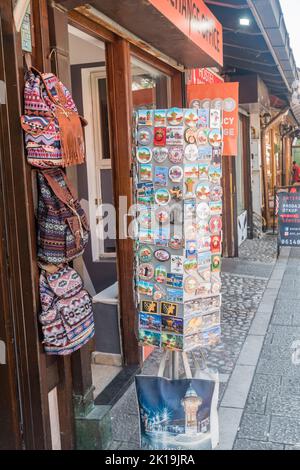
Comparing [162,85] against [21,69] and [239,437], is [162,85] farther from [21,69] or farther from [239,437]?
[239,437]

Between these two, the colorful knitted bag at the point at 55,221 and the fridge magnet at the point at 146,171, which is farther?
the fridge magnet at the point at 146,171

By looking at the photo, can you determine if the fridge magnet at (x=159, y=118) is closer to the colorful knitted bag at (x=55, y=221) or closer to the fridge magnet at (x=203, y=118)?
the fridge magnet at (x=203, y=118)

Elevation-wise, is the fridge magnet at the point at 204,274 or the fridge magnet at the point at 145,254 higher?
the fridge magnet at the point at 145,254

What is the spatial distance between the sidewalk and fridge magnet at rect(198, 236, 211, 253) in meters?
1.23

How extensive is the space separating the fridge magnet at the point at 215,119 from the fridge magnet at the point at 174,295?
97 centimetres

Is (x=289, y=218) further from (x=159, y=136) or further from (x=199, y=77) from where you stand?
(x=159, y=136)

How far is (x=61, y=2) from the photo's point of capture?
8.78 ft

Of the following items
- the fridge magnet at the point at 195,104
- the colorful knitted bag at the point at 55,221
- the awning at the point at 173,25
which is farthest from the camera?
the fridge magnet at the point at 195,104

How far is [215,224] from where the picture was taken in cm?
289

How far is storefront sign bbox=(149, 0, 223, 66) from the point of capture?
11.5 feet

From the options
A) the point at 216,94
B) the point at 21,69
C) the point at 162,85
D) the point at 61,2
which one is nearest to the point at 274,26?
the point at 216,94

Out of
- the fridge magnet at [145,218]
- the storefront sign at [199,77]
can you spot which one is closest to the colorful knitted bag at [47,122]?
the fridge magnet at [145,218]

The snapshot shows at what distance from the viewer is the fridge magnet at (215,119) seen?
9.30 ft

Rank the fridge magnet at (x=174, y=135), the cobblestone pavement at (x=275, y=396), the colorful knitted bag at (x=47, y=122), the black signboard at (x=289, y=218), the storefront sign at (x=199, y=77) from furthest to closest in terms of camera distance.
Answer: the black signboard at (x=289, y=218), the storefront sign at (x=199, y=77), the cobblestone pavement at (x=275, y=396), the fridge magnet at (x=174, y=135), the colorful knitted bag at (x=47, y=122)
